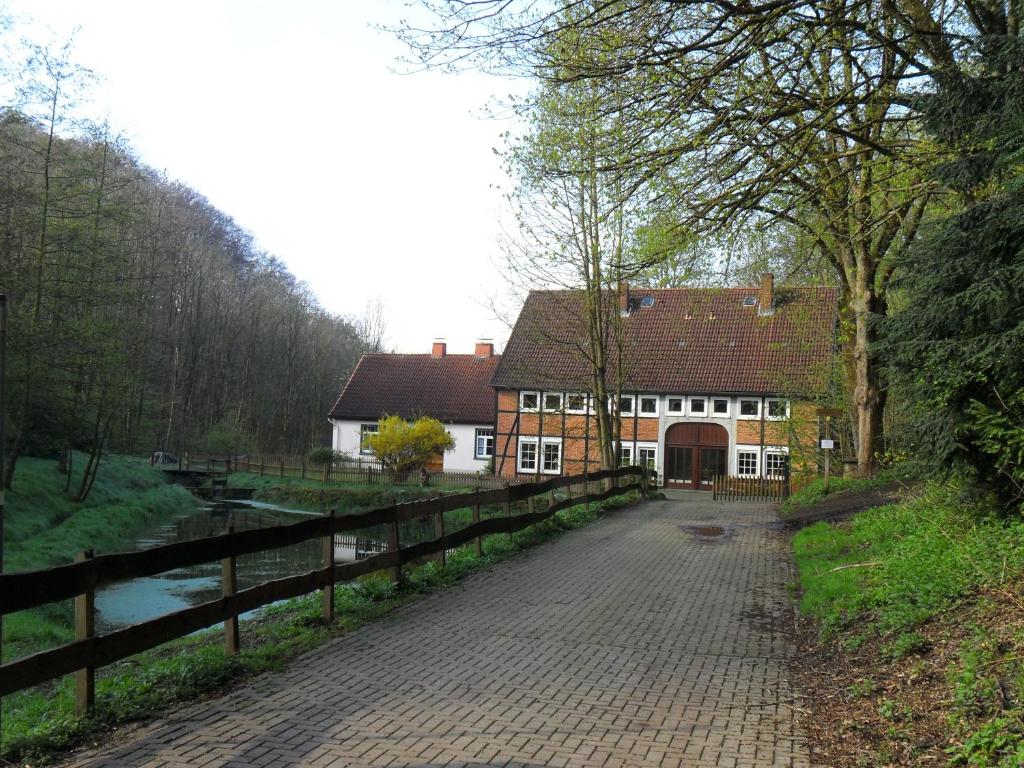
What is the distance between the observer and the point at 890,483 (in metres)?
20.0

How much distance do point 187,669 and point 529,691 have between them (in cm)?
244

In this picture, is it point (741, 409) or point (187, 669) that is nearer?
point (187, 669)

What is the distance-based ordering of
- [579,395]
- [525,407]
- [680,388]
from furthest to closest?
[525,407] → [680,388] → [579,395]

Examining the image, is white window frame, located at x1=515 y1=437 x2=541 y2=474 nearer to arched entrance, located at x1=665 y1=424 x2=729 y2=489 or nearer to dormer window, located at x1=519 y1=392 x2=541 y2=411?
dormer window, located at x1=519 y1=392 x2=541 y2=411

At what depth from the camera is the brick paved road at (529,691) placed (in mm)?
5211

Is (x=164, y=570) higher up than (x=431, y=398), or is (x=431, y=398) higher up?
(x=431, y=398)

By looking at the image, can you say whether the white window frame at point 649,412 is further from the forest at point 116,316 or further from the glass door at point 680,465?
the forest at point 116,316

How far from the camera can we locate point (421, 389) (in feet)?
177

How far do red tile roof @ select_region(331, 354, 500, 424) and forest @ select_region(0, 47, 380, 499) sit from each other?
885 centimetres

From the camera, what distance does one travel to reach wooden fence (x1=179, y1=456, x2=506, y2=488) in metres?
43.4

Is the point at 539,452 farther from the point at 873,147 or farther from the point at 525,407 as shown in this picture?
the point at 873,147

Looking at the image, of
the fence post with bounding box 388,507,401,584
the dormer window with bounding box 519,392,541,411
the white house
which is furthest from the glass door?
the fence post with bounding box 388,507,401,584

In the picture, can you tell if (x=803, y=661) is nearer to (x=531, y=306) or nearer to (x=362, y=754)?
(x=362, y=754)

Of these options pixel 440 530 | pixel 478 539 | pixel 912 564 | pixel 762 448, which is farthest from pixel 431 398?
pixel 912 564
